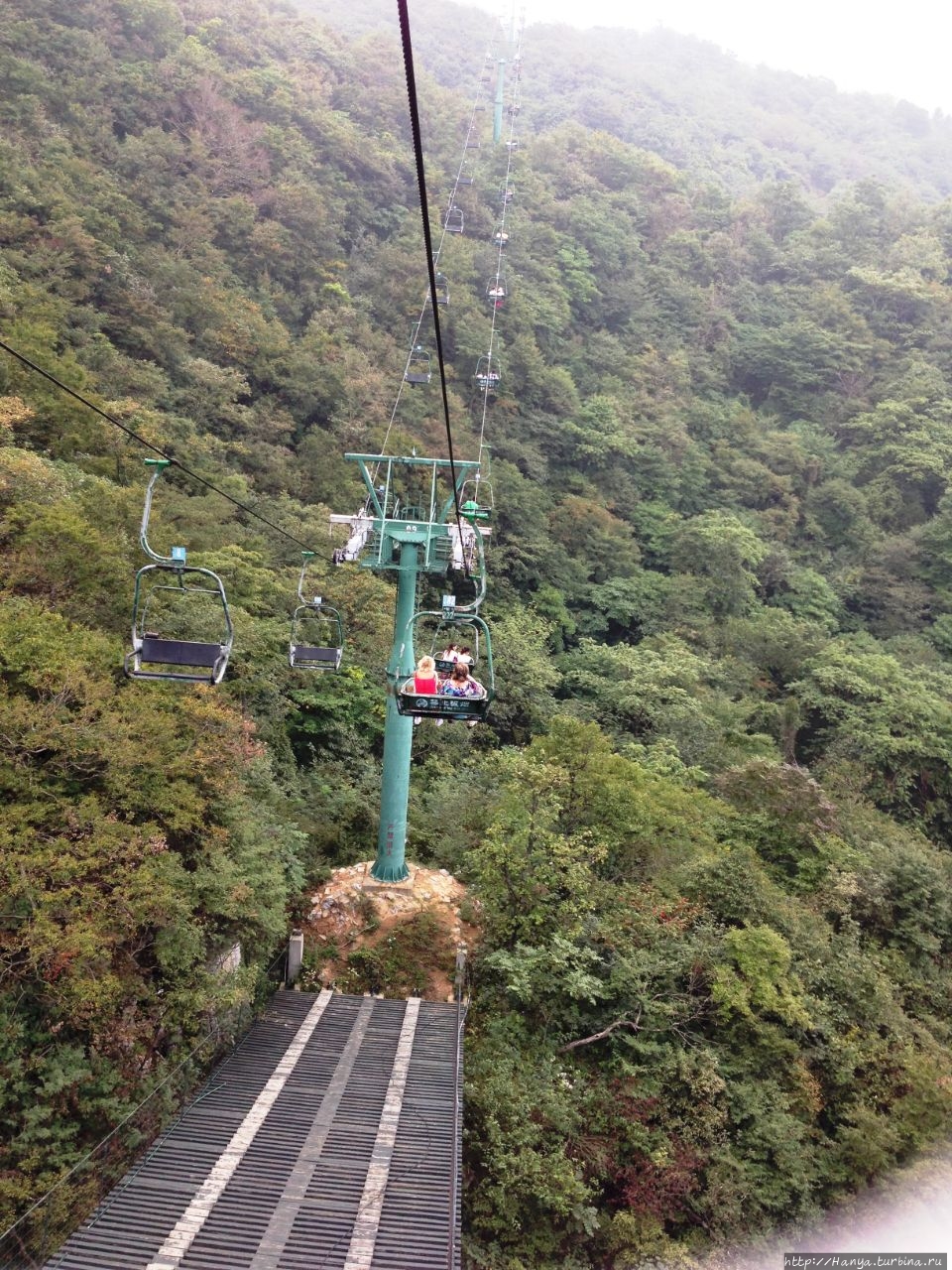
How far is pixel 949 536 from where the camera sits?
83.3 feet

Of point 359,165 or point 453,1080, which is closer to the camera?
point 453,1080

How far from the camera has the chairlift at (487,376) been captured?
24634 millimetres

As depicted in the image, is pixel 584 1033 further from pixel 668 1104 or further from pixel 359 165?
pixel 359 165

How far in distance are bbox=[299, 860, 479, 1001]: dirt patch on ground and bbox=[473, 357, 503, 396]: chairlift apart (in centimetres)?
1775

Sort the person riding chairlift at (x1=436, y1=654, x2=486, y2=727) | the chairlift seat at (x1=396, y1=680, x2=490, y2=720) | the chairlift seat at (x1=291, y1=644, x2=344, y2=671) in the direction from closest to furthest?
the chairlift seat at (x1=396, y1=680, x2=490, y2=720) < the person riding chairlift at (x1=436, y1=654, x2=486, y2=727) < the chairlift seat at (x1=291, y1=644, x2=344, y2=671)

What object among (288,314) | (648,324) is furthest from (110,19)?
(648,324)

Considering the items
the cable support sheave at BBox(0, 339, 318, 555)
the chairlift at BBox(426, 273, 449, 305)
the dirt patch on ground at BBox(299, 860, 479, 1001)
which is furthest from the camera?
the chairlift at BBox(426, 273, 449, 305)

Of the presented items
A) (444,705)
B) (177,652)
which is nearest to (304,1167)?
(444,705)

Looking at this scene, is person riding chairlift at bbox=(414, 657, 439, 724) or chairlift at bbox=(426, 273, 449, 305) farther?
chairlift at bbox=(426, 273, 449, 305)

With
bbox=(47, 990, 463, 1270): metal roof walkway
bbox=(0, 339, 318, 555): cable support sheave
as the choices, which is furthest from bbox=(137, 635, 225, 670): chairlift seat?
bbox=(47, 990, 463, 1270): metal roof walkway

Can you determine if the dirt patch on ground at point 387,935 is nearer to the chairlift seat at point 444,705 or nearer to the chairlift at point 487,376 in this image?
the chairlift seat at point 444,705

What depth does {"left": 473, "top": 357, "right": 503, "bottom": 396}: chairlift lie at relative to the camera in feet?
80.8

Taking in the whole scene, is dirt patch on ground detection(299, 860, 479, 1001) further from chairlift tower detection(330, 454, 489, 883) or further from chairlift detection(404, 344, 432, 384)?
chairlift detection(404, 344, 432, 384)

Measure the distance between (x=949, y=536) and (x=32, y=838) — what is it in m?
28.0
